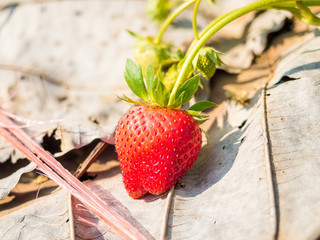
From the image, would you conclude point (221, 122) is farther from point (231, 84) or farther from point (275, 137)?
point (275, 137)

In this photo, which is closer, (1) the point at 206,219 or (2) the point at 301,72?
(1) the point at 206,219

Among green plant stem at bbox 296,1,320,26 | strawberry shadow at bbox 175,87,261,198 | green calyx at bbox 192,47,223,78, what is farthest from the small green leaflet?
green plant stem at bbox 296,1,320,26

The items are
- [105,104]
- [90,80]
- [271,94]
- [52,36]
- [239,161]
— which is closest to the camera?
[239,161]

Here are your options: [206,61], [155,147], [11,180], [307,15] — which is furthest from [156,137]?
[307,15]

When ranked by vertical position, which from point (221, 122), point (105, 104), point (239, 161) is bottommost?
point (105, 104)

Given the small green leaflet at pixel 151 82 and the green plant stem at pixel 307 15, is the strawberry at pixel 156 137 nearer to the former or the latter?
the small green leaflet at pixel 151 82

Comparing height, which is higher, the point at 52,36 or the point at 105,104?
the point at 52,36

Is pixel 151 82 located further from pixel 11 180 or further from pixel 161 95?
pixel 11 180

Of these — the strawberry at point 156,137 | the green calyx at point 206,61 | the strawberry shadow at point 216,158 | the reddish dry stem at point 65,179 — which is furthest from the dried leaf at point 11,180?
the green calyx at point 206,61

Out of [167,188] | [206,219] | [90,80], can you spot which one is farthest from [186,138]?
[90,80]
